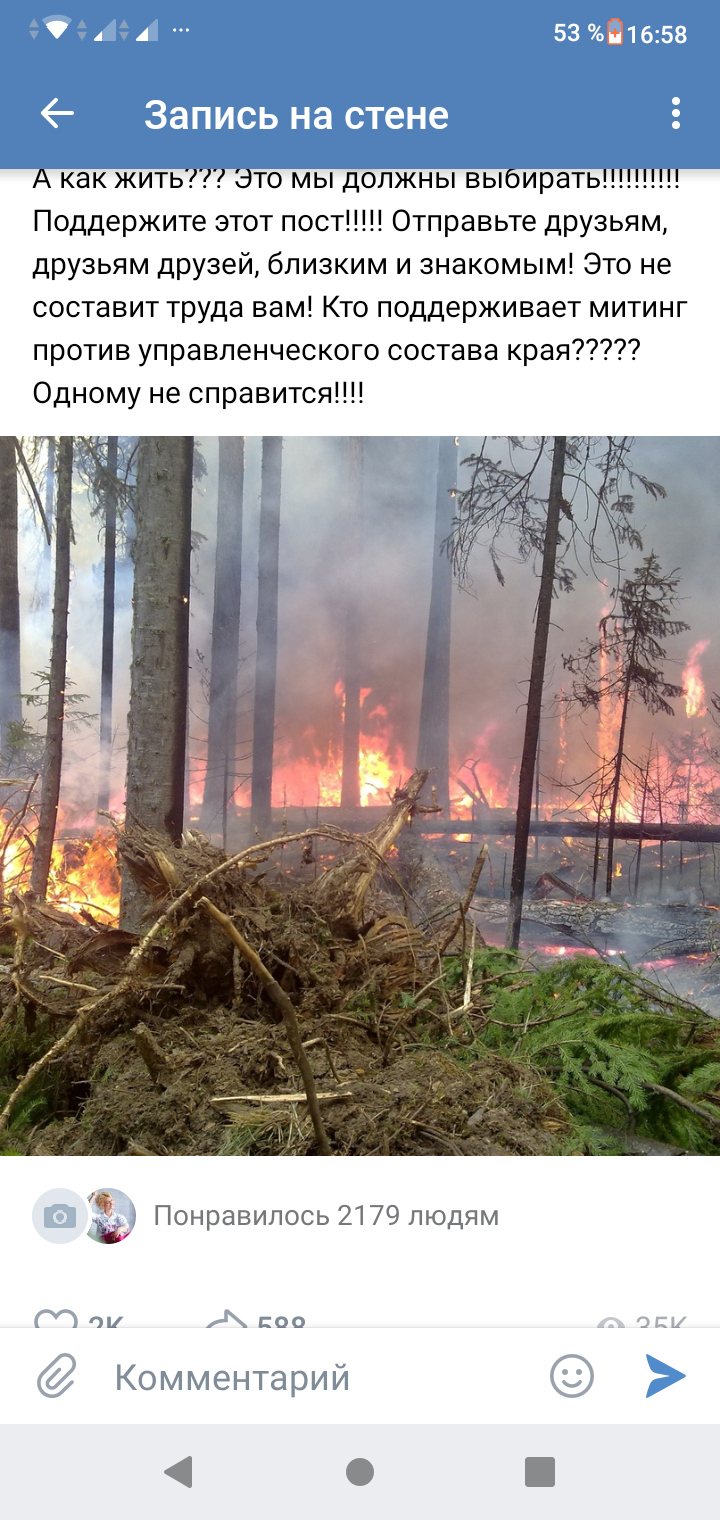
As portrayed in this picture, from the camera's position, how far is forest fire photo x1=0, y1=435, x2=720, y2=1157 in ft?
5.50

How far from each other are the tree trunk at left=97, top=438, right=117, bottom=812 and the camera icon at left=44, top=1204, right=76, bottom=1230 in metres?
8.15

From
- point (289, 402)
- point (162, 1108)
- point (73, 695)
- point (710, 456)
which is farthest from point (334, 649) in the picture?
point (162, 1108)

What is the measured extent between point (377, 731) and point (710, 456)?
16.4 ft

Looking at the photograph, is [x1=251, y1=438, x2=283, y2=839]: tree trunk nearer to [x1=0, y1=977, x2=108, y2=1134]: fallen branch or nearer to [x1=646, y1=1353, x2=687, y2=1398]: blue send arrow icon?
[x1=0, y1=977, x2=108, y2=1134]: fallen branch

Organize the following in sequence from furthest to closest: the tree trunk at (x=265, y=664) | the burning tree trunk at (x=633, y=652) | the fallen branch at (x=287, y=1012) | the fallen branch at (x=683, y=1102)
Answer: the tree trunk at (x=265, y=664), the burning tree trunk at (x=633, y=652), the fallen branch at (x=683, y=1102), the fallen branch at (x=287, y=1012)

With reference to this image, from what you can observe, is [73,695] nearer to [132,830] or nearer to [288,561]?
[288,561]

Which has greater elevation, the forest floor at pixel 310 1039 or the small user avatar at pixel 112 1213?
the forest floor at pixel 310 1039

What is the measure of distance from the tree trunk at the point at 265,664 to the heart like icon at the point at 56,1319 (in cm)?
852

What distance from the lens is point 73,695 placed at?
29.7ft

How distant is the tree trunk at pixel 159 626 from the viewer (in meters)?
5.09
